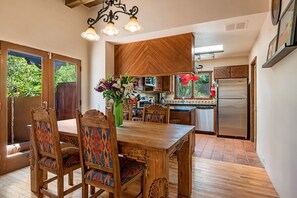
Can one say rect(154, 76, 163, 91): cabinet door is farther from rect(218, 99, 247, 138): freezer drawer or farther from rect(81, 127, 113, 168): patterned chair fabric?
rect(81, 127, 113, 168): patterned chair fabric

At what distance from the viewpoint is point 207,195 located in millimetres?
2090

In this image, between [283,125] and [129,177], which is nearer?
[129,177]

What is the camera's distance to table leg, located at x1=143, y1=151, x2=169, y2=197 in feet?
4.50

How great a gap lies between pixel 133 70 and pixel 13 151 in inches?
107

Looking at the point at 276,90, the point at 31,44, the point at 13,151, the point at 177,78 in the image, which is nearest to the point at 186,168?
the point at 276,90

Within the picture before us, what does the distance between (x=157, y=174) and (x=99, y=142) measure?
0.57 meters

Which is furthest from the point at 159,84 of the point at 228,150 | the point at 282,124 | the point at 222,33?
the point at 282,124

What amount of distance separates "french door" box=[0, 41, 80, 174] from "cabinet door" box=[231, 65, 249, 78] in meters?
4.44

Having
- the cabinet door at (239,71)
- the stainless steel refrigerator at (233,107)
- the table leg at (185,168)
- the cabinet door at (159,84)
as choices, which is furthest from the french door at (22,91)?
the cabinet door at (239,71)

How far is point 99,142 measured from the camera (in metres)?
1.46

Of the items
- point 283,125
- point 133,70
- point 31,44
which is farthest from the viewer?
point 133,70

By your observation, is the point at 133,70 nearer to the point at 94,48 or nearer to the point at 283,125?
the point at 94,48

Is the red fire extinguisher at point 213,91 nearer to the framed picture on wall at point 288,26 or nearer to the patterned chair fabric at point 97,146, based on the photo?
the framed picture on wall at point 288,26

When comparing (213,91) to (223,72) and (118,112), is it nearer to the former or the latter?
(223,72)
